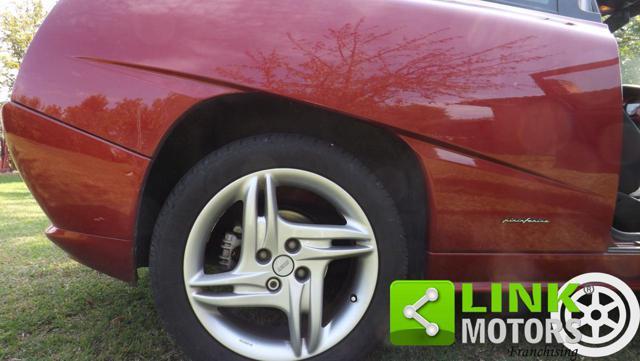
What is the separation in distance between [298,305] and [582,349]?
3.68ft

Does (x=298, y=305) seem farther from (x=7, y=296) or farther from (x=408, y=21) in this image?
(x=7, y=296)

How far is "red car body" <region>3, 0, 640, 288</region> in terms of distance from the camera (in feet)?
4.39

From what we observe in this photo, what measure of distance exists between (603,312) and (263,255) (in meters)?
1.29

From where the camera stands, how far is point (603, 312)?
1.57m

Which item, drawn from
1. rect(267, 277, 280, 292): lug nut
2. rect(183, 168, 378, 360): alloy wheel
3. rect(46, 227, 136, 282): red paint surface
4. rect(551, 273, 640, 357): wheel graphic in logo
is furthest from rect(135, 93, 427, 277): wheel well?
rect(551, 273, 640, 357): wheel graphic in logo

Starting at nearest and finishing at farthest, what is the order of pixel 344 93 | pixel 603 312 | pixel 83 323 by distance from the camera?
pixel 344 93 → pixel 603 312 → pixel 83 323

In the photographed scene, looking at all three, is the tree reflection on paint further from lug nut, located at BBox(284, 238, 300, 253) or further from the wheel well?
lug nut, located at BBox(284, 238, 300, 253)

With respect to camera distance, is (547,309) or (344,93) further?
(547,309)

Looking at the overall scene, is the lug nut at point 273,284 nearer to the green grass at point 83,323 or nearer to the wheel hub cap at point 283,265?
the wheel hub cap at point 283,265

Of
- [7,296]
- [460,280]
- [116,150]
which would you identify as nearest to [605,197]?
[460,280]

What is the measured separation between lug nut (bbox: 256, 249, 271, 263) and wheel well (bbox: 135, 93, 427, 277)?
43cm

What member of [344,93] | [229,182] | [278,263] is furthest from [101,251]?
[344,93]

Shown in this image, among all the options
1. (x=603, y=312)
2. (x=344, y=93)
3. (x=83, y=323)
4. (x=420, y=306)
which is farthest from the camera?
(x=83, y=323)

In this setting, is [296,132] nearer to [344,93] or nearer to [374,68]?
[344,93]
